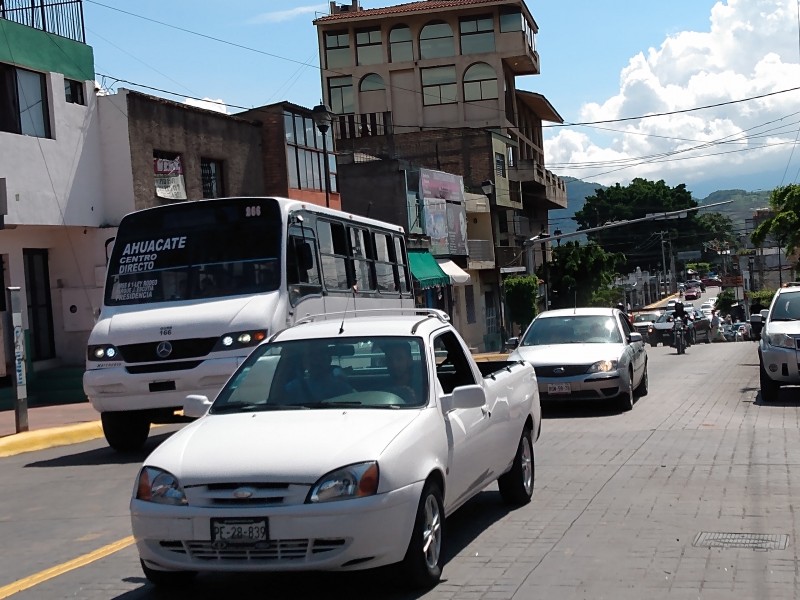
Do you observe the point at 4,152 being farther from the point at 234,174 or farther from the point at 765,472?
the point at 765,472

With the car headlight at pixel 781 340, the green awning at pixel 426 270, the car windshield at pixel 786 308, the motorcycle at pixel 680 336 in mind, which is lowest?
the motorcycle at pixel 680 336

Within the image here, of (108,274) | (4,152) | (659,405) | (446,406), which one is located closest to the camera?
(446,406)

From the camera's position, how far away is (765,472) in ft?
34.1

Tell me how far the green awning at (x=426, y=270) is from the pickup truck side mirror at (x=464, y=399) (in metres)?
33.4

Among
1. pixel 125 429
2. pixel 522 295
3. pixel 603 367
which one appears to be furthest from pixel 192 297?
pixel 522 295

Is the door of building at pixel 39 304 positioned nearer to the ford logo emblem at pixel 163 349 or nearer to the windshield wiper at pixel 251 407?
the ford logo emblem at pixel 163 349

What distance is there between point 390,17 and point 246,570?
61.8m

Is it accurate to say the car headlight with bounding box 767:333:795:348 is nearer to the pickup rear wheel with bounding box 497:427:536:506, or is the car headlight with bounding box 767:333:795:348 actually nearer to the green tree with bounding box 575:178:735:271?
the pickup rear wheel with bounding box 497:427:536:506

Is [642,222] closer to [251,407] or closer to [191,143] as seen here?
[191,143]

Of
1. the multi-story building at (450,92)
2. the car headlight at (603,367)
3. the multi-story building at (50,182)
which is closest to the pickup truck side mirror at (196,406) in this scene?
the car headlight at (603,367)

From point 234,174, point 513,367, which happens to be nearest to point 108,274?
point 513,367

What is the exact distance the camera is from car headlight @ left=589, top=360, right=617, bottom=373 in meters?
16.4

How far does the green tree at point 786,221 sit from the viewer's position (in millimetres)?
35688

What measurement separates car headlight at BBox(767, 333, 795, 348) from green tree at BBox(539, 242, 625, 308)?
2030 inches
